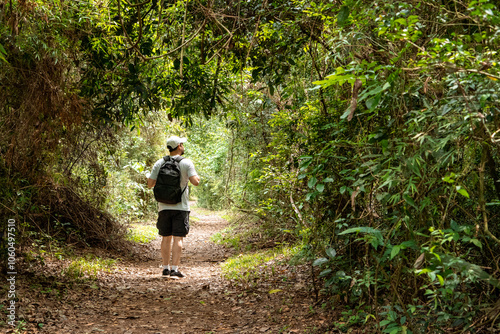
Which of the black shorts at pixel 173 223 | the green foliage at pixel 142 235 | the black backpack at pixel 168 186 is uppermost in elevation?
the black backpack at pixel 168 186

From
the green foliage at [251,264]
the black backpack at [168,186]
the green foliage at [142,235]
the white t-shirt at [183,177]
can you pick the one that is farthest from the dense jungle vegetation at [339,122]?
the green foliage at [142,235]

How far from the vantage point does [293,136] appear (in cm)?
514

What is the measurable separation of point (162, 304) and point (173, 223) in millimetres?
1502

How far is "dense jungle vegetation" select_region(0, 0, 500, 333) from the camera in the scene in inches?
96.3

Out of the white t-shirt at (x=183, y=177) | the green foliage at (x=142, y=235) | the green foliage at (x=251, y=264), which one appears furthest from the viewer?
the green foliage at (x=142, y=235)

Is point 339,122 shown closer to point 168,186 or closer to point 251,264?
point 168,186

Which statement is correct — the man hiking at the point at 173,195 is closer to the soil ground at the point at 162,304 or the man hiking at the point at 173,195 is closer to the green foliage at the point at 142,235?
the soil ground at the point at 162,304

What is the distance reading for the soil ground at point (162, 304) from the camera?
415 cm

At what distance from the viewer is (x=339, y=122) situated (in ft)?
12.3

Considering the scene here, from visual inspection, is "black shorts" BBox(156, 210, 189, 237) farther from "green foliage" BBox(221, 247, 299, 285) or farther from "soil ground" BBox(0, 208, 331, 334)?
"green foliage" BBox(221, 247, 299, 285)

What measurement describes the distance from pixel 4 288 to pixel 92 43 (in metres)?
3.30

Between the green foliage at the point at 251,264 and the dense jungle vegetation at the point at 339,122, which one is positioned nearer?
the dense jungle vegetation at the point at 339,122

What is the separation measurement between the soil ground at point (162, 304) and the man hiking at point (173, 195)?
0.58m

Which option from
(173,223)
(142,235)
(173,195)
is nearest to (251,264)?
(173,223)
